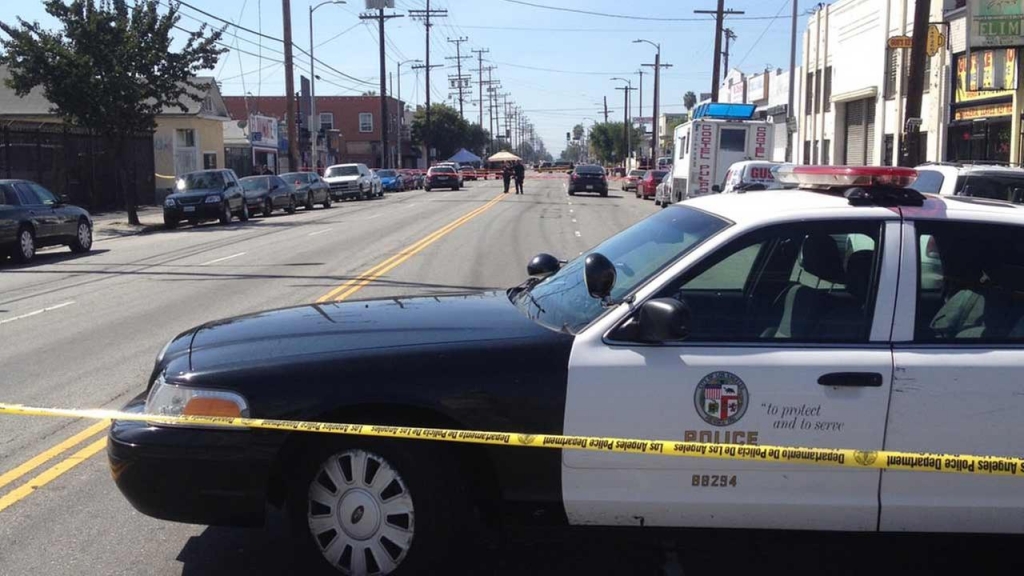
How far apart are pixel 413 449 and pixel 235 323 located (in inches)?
54.3

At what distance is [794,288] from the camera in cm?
450

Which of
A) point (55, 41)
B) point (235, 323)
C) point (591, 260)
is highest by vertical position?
point (55, 41)

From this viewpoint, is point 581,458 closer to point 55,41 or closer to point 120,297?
point 120,297

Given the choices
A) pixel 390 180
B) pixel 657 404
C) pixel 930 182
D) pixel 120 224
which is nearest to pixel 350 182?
pixel 390 180

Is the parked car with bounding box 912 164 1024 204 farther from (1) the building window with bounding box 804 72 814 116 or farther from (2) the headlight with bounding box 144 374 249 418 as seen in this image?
(1) the building window with bounding box 804 72 814 116

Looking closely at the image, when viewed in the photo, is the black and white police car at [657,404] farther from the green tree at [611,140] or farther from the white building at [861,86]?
the green tree at [611,140]

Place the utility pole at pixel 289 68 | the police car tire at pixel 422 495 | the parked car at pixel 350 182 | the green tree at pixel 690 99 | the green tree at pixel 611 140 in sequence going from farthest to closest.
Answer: the green tree at pixel 611 140 < the green tree at pixel 690 99 < the parked car at pixel 350 182 < the utility pole at pixel 289 68 < the police car tire at pixel 422 495

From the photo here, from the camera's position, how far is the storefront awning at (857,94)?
119 feet

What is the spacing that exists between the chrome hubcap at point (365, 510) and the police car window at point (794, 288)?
1.35 metres

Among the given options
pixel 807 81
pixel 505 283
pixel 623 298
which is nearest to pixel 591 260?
pixel 623 298

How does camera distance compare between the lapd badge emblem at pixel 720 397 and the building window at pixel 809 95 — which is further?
the building window at pixel 809 95

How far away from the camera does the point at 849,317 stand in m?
4.20

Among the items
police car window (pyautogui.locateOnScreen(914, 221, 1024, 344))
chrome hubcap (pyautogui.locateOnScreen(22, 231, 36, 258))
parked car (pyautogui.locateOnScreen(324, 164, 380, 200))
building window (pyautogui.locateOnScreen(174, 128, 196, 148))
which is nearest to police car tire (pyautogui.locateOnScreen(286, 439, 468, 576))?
police car window (pyautogui.locateOnScreen(914, 221, 1024, 344))

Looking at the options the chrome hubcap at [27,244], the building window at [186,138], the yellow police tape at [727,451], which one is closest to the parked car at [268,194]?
the building window at [186,138]
